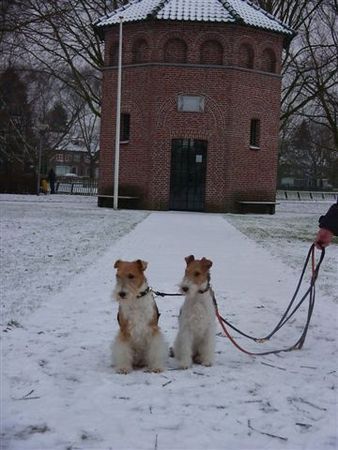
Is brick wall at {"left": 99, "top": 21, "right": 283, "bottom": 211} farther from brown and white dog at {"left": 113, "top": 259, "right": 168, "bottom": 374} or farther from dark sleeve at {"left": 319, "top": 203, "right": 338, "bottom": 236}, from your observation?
brown and white dog at {"left": 113, "top": 259, "right": 168, "bottom": 374}

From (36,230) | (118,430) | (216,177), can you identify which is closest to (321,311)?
(118,430)

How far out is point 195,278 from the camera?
16.6ft

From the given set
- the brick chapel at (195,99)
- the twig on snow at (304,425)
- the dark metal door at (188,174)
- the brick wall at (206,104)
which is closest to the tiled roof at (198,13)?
the brick chapel at (195,99)

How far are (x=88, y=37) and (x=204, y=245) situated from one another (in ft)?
92.8

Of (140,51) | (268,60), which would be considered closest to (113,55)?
(140,51)

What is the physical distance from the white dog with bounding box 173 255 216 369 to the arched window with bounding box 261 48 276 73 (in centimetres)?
2744

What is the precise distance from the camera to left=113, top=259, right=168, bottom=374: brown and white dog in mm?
4969

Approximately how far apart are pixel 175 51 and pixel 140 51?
1913 mm

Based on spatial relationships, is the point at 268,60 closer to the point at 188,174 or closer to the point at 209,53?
the point at 209,53

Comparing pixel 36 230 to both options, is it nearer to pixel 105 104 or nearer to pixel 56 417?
pixel 56 417

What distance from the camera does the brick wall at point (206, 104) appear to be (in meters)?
29.5

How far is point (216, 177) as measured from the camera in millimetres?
30000

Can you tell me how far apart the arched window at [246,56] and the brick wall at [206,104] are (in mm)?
163

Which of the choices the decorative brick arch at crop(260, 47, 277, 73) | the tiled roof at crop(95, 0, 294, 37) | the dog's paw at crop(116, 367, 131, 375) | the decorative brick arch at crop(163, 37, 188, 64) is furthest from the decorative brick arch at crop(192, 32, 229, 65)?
the dog's paw at crop(116, 367, 131, 375)
